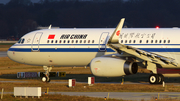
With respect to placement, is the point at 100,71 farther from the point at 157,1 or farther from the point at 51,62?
the point at 157,1

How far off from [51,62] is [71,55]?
88.0 inches

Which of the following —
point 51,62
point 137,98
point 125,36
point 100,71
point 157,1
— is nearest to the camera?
point 137,98

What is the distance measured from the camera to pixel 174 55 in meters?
30.1

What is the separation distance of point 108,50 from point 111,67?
2.58m

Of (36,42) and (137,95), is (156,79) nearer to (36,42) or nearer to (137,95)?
(137,95)

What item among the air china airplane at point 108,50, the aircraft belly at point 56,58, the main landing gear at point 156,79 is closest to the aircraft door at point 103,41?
the air china airplane at point 108,50

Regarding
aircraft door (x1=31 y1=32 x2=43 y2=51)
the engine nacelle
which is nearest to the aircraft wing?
the engine nacelle

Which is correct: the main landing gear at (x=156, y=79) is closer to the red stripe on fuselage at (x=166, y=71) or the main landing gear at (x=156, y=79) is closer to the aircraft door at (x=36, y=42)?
the red stripe on fuselage at (x=166, y=71)

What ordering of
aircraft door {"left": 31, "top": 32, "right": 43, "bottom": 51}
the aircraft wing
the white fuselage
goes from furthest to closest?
aircraft door {"left": 31, "top": 32, "right": 43, "bottom": 51} < the white fuselage < the aircraft wing

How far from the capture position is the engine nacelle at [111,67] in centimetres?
2938

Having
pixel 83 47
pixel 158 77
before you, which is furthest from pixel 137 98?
pixel 83 47

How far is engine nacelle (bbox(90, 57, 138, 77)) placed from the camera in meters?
29.4

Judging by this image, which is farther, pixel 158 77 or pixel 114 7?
pixel 114 7

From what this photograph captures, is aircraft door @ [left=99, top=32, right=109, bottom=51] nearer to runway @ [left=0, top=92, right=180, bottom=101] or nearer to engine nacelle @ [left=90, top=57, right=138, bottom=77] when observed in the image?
engine nacelle @ [left=90, top=57, right=138, bottom=77]
